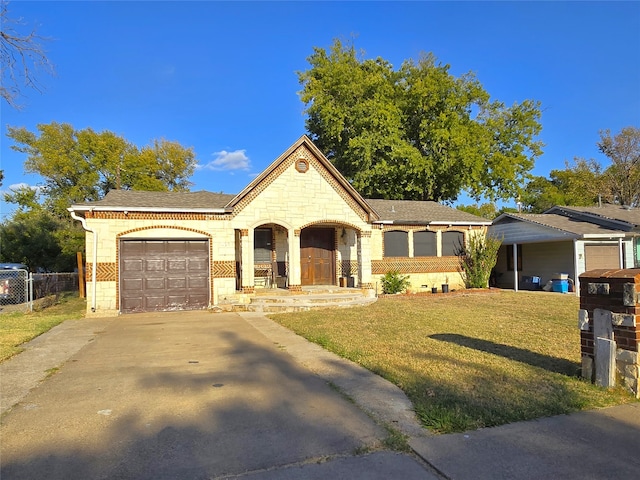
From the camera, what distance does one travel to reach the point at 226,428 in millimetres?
4586

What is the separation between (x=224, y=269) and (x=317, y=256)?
492cm

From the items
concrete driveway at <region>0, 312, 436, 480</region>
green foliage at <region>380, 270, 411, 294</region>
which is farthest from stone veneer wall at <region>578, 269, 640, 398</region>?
green foliage at <region>380, 270, 411, 294</region>

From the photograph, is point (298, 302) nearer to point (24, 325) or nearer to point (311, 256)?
point (311, 256)

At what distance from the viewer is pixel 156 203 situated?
1606 centimetres

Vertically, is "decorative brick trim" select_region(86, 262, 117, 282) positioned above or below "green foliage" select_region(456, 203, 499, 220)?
below

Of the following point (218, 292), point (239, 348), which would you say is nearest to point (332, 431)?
point (239, 348)

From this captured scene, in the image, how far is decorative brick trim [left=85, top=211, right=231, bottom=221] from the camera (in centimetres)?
1507

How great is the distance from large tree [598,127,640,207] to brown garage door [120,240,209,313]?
138ft

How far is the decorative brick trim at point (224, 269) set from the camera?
16328mm

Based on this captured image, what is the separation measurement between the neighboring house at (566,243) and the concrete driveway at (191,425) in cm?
1809

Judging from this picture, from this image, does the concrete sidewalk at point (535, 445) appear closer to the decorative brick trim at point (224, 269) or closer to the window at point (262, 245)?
the decorative brick trim at point (224, 269)

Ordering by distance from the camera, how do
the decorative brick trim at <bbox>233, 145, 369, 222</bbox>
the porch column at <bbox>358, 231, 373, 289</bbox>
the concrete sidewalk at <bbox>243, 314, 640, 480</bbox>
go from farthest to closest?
the porch column at <bbox>358, 231, 373, 289</bbox>
the decorative brick trim at <bbox>233, 145, 369, 222</bbox>
the concrete sidewalk at <bbox>243, 314, 640, 480</bbox>

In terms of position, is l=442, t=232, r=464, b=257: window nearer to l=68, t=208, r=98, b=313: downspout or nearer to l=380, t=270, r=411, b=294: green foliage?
l=380, t=270, r=411, b=294: green foliage

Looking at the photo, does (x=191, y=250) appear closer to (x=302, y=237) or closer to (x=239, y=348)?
(x=302, y=237)
